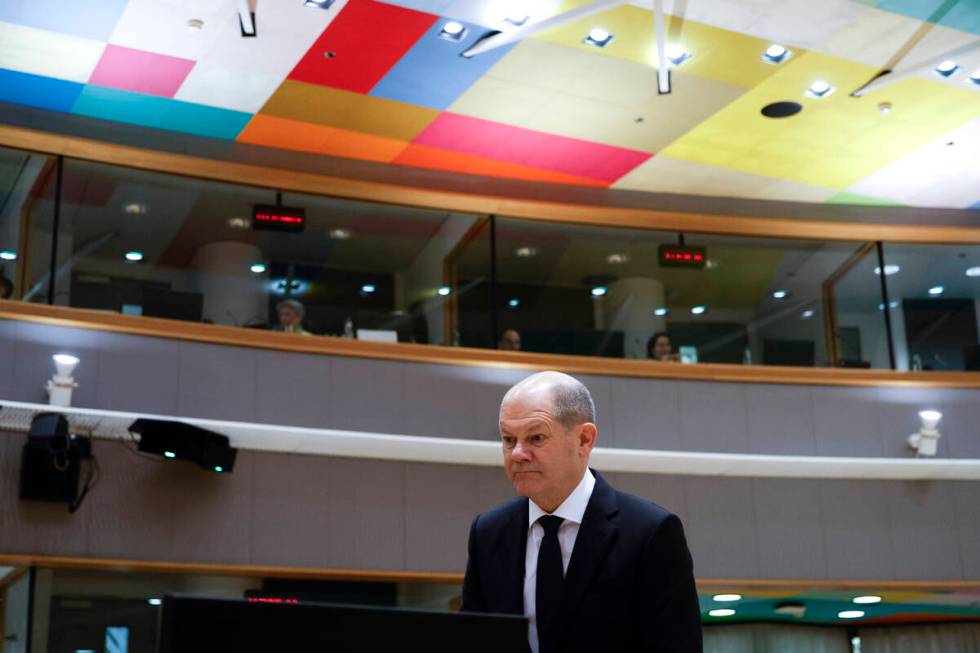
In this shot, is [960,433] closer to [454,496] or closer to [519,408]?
[454,496]

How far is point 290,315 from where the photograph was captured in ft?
30.6

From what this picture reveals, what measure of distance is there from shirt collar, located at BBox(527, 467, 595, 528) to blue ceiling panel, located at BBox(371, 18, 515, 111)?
6880 mm

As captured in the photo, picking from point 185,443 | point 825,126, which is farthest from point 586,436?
point 825,126

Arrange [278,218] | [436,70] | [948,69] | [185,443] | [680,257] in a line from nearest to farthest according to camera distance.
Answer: [185,443] → [436,70] → [278,218] → [948,69] → [680,257]

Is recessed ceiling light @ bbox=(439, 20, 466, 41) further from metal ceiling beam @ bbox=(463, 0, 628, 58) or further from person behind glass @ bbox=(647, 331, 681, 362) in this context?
person behind glass @ bbox=(647, 331, 681, 362)

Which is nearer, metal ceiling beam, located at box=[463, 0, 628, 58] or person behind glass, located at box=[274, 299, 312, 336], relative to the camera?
metal ceiling beam, located at box=[463, 0, 628, 58]

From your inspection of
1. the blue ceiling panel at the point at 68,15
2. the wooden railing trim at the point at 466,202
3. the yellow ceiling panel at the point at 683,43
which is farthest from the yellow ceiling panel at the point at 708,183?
the blue ceiling panel at the point at 68,15

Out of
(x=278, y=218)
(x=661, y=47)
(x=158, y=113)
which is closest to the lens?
(x=661, y=47)

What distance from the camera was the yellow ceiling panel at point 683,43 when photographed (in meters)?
8.66

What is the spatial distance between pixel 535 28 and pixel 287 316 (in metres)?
2.92

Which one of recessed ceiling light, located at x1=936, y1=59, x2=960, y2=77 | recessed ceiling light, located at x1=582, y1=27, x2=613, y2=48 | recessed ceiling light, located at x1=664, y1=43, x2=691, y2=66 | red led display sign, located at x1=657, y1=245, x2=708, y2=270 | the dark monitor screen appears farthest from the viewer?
red led display sign, located at x1=657, y1=245, x2=708, y2=270

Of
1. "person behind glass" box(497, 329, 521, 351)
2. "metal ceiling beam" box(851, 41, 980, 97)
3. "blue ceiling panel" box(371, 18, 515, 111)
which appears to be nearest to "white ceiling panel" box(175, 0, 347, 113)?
"blue ceiling panel" box(371, 18, 515, 111)

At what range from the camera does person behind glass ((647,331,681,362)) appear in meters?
10.4

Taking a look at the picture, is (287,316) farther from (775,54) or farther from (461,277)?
(775,54)
